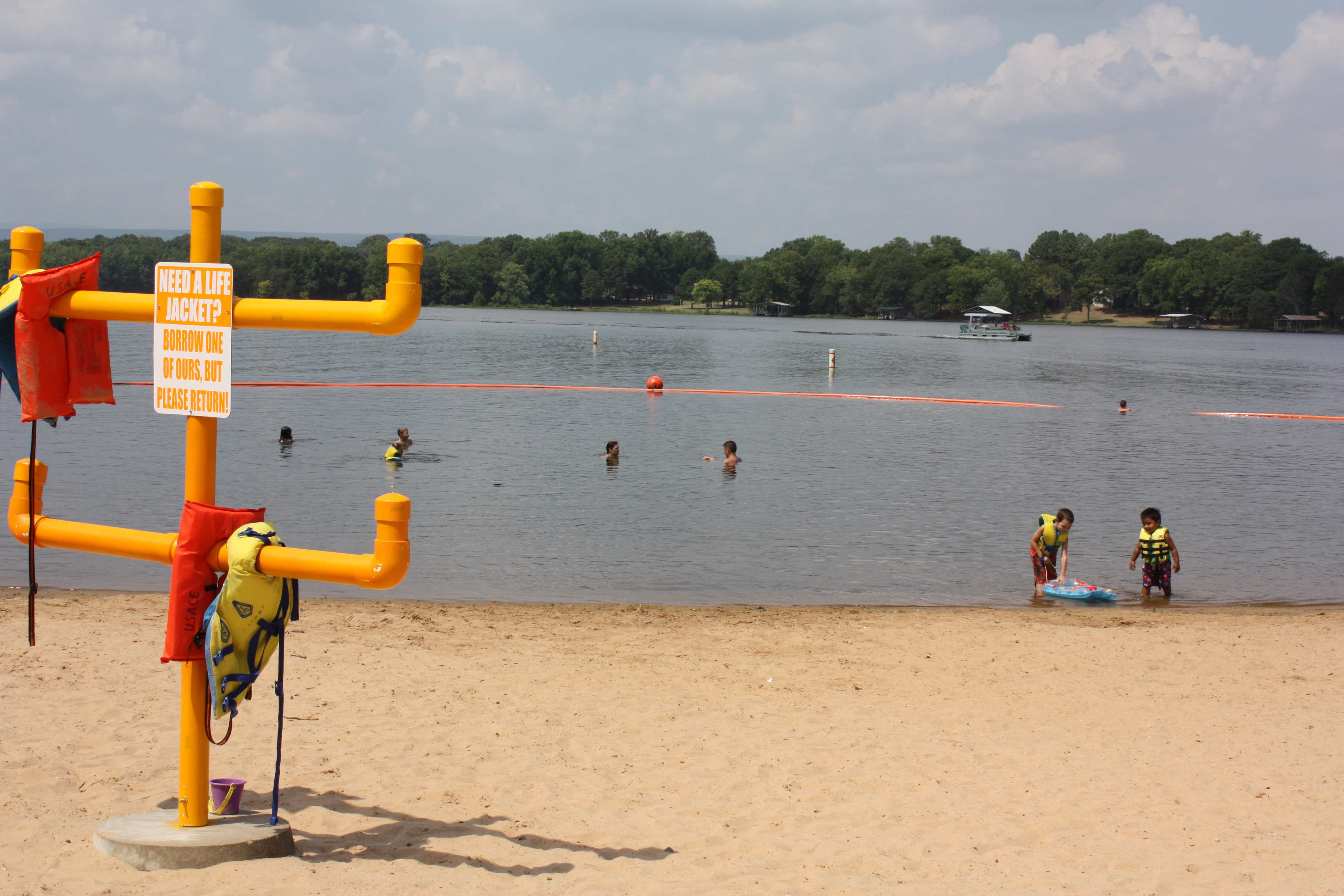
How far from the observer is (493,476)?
2403 centimetres

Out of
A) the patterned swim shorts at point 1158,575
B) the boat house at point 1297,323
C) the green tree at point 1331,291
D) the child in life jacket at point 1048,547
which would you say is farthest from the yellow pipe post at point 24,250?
the boat house at point 1297,323

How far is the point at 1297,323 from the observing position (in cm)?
16625

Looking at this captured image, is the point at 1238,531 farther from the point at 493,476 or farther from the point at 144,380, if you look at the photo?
the point at 144,380

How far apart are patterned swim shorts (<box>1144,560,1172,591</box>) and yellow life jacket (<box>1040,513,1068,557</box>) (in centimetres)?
118

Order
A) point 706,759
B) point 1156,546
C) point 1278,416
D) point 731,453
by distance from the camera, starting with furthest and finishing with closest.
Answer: point 1278,416, point 731,453, point 1156,546, point 706,759

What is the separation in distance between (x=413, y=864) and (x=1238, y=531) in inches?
762

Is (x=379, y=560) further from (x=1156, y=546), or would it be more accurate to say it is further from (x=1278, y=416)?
(x=1278, y=416)

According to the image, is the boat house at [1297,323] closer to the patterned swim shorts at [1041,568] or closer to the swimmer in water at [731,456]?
the swimmer in water at [731,456]

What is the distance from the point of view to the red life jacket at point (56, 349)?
14.5 ft

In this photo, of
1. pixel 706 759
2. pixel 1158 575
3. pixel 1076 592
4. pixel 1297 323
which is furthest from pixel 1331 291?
pixel 706 759

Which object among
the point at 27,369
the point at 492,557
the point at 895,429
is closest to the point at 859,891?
the point at 27,369

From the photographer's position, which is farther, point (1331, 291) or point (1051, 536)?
point (1331, 291)

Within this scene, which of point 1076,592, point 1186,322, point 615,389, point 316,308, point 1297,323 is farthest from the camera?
point 1186,322

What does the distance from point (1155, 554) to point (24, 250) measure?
13.8 metres
